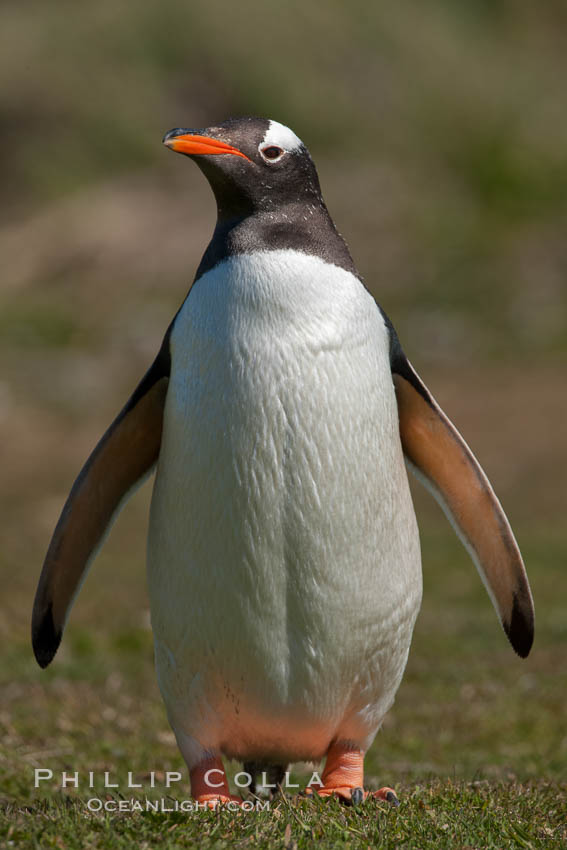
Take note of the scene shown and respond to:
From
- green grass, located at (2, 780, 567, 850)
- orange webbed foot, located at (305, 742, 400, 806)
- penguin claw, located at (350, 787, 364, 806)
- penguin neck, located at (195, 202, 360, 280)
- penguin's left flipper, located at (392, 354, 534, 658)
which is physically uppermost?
penguin neck, located at (195, 202, 360, 280)

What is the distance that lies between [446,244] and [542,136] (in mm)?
8938

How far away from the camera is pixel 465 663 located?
28.1 feet

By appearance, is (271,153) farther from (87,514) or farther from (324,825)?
(324,825)

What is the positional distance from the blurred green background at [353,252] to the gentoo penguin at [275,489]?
1.18 meters

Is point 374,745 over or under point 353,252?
over

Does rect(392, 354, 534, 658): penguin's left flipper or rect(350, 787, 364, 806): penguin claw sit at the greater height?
rect(392, 354, 534, 658): penguin's left flipper

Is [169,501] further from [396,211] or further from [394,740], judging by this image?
[396,211]

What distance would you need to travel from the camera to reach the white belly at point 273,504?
3.90 meters

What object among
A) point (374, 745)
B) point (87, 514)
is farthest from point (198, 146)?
point (374, 745)

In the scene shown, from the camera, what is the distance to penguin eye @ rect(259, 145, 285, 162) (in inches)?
160

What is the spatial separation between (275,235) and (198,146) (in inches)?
15.8

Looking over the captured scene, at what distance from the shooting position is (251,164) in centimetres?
404

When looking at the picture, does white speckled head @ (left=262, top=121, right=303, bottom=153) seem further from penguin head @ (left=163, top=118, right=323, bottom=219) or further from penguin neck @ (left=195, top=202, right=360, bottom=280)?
penguin neck @ (left=195, top=202, right=360, bottom=280)

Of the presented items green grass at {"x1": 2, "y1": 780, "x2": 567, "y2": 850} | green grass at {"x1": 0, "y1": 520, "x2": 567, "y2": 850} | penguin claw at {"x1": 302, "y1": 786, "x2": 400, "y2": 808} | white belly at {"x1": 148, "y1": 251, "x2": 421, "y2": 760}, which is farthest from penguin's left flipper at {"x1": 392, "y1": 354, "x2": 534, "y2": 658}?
penguin claw at {"x1": 302, "y1": 786, "x2": 400, "y2": 808}
